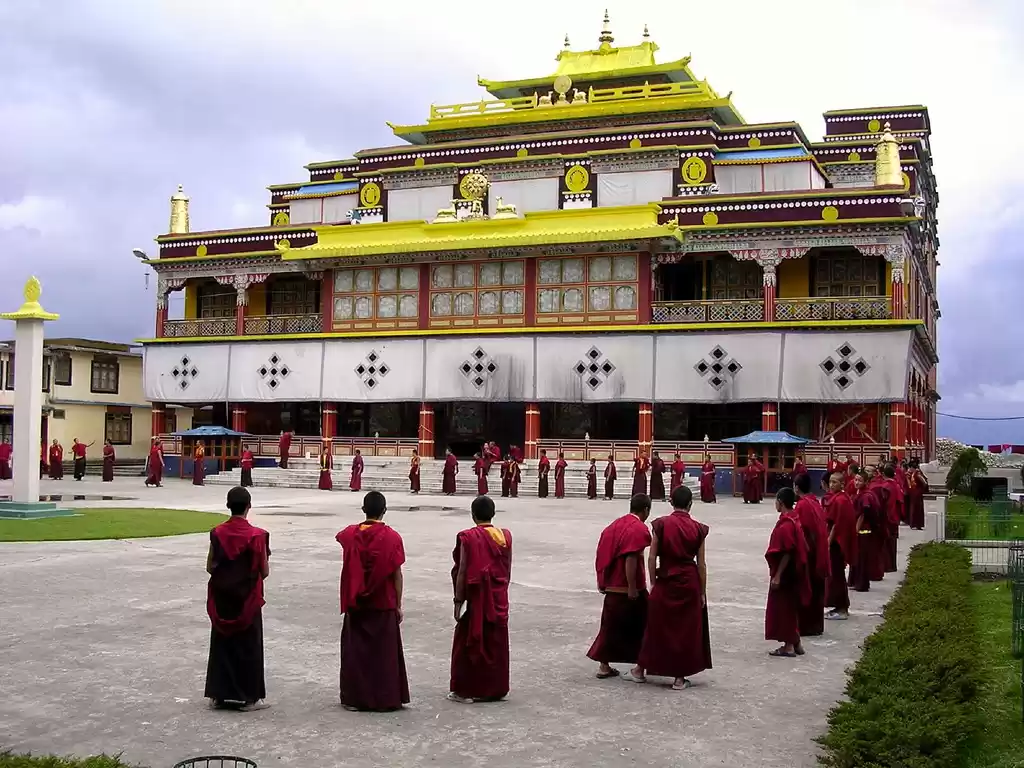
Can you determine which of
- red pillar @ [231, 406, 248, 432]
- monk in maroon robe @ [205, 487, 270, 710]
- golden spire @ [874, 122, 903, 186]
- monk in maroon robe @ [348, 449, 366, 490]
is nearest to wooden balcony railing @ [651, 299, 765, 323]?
golden spire @ [874, 122, 903, 186]

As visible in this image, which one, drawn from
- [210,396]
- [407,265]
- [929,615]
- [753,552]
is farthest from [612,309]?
[929,615]

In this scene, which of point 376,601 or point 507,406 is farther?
point 507,406

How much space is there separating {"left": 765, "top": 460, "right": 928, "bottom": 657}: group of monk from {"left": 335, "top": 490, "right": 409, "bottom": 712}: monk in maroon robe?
3556 millimetres

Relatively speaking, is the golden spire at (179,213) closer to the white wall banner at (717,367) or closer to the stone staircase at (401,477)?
the stone staircase at (401,477)

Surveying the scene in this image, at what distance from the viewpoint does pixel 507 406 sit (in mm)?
38219

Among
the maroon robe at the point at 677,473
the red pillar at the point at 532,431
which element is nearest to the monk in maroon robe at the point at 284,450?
the red pillar at the point at 532,431

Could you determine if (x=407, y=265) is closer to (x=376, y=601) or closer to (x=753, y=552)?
(x=753, y=552)

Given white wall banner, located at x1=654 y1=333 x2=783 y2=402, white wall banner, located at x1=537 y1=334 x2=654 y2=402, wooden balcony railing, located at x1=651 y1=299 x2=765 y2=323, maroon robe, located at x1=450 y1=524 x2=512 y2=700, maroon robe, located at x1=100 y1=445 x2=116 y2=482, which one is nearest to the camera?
maroon robe, located at x1=450 y1=524 x2=512 y2=700

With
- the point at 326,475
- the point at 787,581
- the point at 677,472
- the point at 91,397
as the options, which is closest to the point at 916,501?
the point at 677,472

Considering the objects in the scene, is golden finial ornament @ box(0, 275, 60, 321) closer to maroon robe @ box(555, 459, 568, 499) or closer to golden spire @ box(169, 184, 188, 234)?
maroon robe @ box(555, 459, 568, 499)

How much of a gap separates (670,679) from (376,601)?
2531 millimetres

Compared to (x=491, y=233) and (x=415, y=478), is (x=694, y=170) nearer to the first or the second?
(x=491, y=233)

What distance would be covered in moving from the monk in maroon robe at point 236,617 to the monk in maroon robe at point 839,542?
6324 millimetres

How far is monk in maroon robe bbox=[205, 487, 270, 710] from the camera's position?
713 cm
